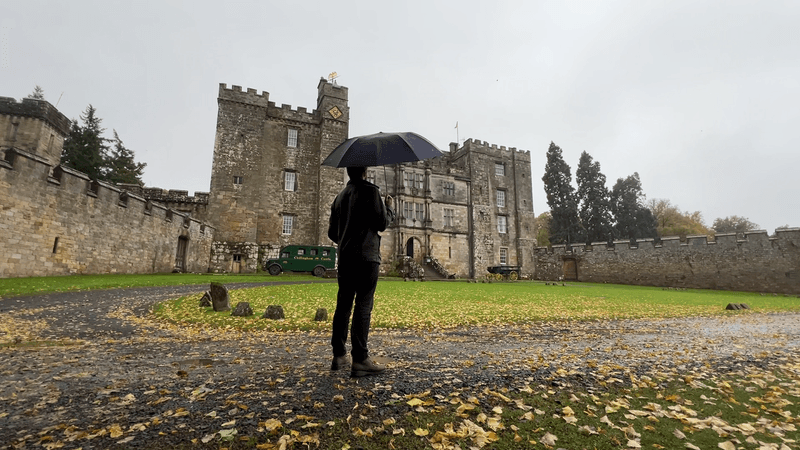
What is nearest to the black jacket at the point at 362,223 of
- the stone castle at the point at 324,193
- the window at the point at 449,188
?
the stone castle at the point at 324,193

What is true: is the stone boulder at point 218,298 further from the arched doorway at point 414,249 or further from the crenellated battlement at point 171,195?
the arched doorway at point 414,249

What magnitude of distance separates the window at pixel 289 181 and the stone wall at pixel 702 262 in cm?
2913

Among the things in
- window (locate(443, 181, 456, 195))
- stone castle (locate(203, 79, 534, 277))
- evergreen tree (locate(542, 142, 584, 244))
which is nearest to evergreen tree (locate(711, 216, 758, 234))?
evergreen tree (locate(542, 142, 584, 244))

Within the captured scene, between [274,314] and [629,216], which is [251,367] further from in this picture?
[629,216]

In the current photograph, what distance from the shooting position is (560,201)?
146 feet

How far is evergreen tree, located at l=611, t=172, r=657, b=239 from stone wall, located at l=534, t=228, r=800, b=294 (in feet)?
37.6

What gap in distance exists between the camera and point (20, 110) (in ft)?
78.5

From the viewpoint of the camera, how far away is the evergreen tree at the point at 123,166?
131 feet

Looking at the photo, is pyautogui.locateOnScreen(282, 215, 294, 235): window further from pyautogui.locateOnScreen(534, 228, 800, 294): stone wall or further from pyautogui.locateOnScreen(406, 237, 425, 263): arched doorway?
pyautogui.locateOnScreen(534, 228, 800, 294): stone wall

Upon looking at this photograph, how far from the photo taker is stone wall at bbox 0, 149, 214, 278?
46.6ft

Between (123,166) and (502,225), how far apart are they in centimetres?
4536

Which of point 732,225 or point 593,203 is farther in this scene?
point 732,225

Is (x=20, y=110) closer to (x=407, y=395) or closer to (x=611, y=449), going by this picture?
(x=407, y=395)

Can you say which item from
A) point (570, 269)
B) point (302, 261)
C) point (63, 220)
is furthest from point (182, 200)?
point (570, 269)
